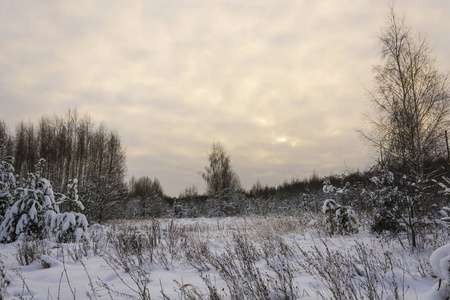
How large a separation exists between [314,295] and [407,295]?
1122 mm

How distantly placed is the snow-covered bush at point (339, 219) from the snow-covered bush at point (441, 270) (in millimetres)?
6264

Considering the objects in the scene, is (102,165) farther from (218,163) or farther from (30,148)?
(218,163)

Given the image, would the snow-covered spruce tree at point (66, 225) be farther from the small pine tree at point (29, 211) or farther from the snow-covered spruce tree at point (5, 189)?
the snow-covered spruce tree at point (5, 189)

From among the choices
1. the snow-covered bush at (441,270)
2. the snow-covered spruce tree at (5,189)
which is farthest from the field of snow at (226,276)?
the snow-covered spruce tree at (5,189)

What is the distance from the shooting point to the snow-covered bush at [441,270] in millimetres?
1878

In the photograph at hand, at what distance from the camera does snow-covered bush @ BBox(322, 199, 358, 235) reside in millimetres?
8053

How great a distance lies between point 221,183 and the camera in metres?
28.0

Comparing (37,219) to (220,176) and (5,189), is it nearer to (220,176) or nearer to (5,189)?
(5,189)

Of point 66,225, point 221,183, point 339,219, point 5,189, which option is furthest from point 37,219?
point 221,183

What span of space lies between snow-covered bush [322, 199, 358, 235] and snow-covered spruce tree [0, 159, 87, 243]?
25.5 feet

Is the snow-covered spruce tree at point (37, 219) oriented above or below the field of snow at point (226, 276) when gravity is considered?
above

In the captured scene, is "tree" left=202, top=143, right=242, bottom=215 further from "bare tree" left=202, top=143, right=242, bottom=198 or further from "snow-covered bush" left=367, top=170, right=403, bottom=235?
"snow-covered bush" left=367, top=170, right=403, bottom=235

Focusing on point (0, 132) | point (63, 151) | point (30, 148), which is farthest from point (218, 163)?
point (0, 132)

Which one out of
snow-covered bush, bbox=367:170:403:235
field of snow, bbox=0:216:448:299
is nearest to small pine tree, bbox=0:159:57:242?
field of snow, bbox=0:216:448:299
